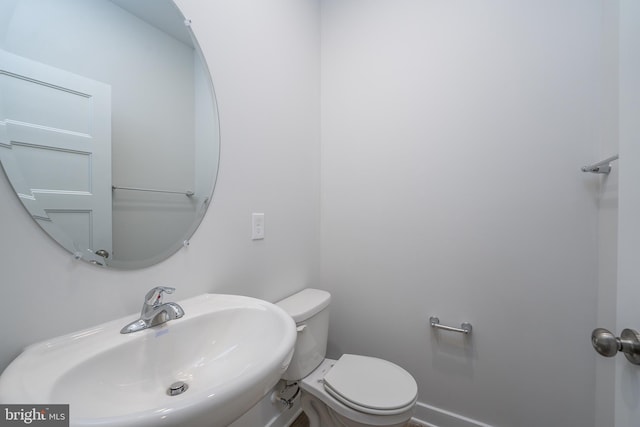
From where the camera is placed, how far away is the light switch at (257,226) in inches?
43.9

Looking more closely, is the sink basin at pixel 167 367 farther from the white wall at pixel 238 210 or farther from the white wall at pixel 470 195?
the white wall at pixel 470 195

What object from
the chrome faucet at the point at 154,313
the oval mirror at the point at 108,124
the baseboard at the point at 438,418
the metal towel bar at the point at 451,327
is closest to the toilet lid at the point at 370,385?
the metal towel bar at the point at 451,327

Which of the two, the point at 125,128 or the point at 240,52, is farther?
the point at 240,52

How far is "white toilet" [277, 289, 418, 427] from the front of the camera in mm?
934

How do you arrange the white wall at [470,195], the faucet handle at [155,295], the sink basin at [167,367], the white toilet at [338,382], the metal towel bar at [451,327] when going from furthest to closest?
the metal towel bar at [451,327] → the white wall at [470,195] → the white toilet at [338,382] → the faucet handle at [155,295] → the sink basin at [167,367]

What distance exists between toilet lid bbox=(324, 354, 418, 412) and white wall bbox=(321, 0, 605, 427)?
1.03 ft

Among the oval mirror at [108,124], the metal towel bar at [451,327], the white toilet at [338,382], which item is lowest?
the white toilet at [338,382]

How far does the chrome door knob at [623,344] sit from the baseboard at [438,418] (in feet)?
3.55

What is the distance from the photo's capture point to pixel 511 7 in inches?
44.5

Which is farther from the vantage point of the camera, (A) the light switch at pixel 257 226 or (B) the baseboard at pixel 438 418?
(B) the baseboard at pixel 438 418

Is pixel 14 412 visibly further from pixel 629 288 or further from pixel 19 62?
pixel 629 288

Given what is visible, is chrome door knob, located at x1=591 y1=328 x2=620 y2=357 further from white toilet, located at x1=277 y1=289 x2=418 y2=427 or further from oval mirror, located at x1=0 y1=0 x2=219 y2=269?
oval mirror, located at x1=0 y1=0 x2=219 y2=269

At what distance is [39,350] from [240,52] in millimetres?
1140

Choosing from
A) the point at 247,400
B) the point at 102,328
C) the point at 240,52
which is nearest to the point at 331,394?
the point at 247,400
